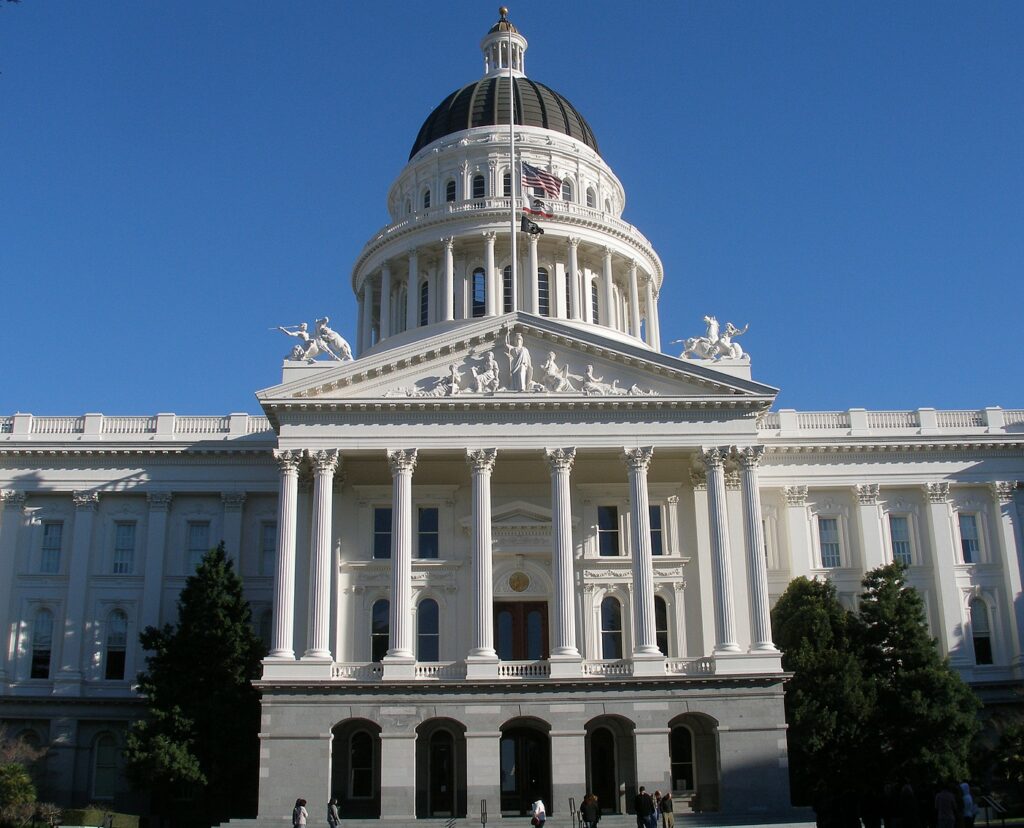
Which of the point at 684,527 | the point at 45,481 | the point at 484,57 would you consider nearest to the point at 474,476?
the point at 684,527

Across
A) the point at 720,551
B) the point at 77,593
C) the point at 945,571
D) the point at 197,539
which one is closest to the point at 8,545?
the point at 77,593

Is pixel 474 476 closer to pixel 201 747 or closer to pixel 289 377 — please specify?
pixel 289 377

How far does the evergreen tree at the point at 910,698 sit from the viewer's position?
131 feet

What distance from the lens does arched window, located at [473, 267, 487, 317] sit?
60281 mm

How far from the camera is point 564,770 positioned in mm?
38875

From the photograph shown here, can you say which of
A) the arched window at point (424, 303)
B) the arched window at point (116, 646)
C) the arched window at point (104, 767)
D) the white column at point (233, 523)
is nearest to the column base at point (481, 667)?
the white column at point (233, 523)

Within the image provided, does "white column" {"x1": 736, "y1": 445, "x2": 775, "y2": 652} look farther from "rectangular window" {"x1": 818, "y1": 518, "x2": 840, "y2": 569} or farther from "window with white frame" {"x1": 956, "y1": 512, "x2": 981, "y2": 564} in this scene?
"window with white frame" {"x1": 956, "y1": 512, "x2": 981, "y2": 564}

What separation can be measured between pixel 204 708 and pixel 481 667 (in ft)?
31.3

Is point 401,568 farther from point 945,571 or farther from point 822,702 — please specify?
point 945,571

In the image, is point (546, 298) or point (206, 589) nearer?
point (206, 589)

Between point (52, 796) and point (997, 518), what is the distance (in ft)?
127

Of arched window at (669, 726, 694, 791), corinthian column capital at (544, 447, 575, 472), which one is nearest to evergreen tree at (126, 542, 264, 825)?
corinthian column capital at (544, 447, 575, 472)

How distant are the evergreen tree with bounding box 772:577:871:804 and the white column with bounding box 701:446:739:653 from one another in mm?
2506

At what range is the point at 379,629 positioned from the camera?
148ft
